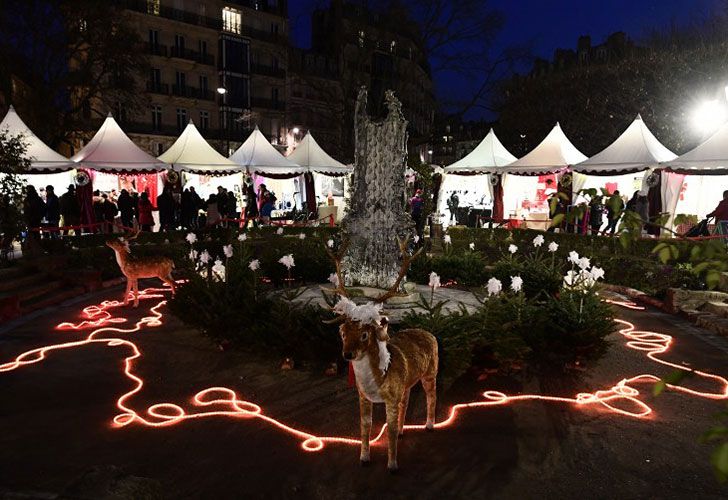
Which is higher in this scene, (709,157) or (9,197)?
(709,157)

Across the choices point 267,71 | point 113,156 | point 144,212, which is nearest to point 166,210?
point 144,212

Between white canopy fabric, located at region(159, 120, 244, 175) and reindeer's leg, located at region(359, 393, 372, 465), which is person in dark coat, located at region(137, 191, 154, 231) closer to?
white canopy fabric, located at region(159, 120, 244, 175)

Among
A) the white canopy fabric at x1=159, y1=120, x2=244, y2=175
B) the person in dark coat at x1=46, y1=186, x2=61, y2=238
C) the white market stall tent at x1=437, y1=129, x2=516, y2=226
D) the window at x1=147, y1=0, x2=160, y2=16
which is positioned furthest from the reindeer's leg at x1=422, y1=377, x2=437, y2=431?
the window at x1=147, y1=0, x2=160, y2=16

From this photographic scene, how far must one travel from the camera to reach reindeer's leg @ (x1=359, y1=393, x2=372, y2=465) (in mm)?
4281

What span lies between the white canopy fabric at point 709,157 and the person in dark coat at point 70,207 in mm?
19268

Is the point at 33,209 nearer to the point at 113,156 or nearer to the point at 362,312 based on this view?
Answer: the point at 113,156

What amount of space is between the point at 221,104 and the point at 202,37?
5.65 m

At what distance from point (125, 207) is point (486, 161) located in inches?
580

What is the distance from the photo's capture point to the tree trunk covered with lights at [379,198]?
30.7 feet

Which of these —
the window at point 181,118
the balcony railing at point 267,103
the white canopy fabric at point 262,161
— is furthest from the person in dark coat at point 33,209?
the balcony railing at point 267,103

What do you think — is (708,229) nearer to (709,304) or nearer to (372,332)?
(709,304)

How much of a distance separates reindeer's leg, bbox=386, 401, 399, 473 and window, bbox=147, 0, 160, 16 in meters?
45.4

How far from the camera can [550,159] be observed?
20.8 m

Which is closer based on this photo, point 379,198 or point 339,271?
point 339,271
